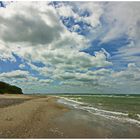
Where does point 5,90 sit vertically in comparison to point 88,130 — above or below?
above

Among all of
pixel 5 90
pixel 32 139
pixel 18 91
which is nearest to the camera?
pixel 32 139

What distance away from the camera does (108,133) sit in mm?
12797

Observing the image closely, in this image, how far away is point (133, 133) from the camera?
43.2 feet

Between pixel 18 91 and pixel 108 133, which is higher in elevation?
pixel 18 91

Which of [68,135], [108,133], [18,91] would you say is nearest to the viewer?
[68,135]

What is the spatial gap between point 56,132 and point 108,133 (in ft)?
10.6

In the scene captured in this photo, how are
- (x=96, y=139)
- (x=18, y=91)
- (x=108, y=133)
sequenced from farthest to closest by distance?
(x=18, y=91), (x=108, y=133), (x=96, y=139)

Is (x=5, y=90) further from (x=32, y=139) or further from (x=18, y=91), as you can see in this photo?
(x=32, y=139)

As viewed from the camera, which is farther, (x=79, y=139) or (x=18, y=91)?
(x=18, y=91)

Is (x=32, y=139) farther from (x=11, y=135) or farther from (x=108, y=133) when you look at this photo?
(x=108, y=133)

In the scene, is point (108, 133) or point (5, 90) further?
point (5, 90)

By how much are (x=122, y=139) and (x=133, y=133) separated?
227cm

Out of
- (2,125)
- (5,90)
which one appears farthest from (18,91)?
(2,125)

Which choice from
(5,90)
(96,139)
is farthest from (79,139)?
(5,90)
